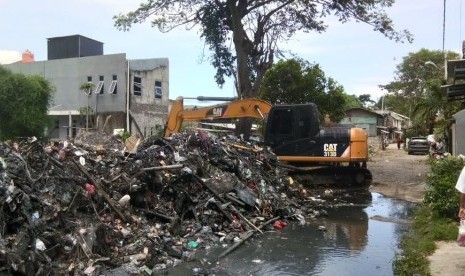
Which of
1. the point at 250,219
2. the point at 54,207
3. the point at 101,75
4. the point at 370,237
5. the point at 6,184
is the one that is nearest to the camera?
the point at 6,184

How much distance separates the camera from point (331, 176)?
52.2ft

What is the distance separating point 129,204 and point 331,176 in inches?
343

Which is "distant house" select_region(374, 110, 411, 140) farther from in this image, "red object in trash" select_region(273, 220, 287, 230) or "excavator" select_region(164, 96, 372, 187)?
"red object in trash" select_region(273, 220, 287, 230)

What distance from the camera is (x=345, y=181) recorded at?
Result: 52.6 feet

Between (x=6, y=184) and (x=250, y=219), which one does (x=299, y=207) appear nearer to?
(x=250, y=219)

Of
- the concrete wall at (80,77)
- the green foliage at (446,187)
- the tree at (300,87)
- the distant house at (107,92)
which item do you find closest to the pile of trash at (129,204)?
the green foliage at (446,187)

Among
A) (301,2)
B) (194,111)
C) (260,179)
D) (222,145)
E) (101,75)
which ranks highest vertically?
(301,2)

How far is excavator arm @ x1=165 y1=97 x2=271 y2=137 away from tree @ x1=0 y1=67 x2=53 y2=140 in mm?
17510

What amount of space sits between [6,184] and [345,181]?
38.4 feet

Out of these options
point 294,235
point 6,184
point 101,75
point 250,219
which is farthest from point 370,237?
point 101,75

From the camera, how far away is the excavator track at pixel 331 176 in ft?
51.3

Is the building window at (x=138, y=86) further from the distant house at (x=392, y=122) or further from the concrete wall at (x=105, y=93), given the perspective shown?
the distant house at (x=392, y=122)

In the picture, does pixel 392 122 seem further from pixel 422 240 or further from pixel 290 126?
pixel 422 240

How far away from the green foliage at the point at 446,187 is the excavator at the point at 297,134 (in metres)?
5.27
